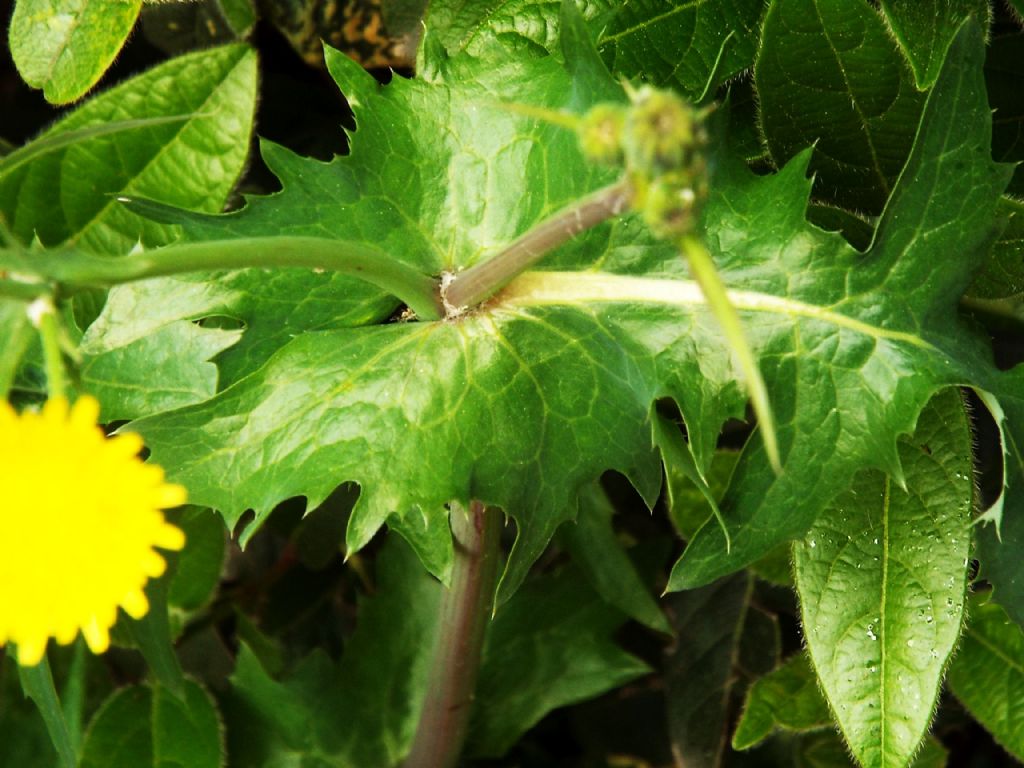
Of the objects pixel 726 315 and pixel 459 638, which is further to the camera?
pixel 459 638

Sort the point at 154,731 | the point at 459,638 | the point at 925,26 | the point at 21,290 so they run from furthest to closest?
the point at 154,731 < the point at 459,638 < the point at 925,26 < the point at 21,290

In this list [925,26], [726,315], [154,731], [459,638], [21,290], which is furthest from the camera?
[154,731]

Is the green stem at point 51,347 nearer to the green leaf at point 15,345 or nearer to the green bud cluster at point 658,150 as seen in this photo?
the green leaf at point 15,345

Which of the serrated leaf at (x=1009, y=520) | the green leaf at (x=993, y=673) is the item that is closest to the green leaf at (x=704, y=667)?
the green leaf at (x=993, y=673)

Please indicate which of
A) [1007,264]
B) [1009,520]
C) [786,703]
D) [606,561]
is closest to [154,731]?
[606,561]

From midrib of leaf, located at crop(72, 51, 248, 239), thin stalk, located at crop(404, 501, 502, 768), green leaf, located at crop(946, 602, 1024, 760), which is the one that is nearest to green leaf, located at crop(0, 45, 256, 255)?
midrib of leaf, located at crop(72, 51, 248, 239)

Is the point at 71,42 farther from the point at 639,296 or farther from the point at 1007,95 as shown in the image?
the point at 1007,95

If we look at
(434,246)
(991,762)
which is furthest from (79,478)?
(991,762)

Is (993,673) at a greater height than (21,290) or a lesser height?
lesser
